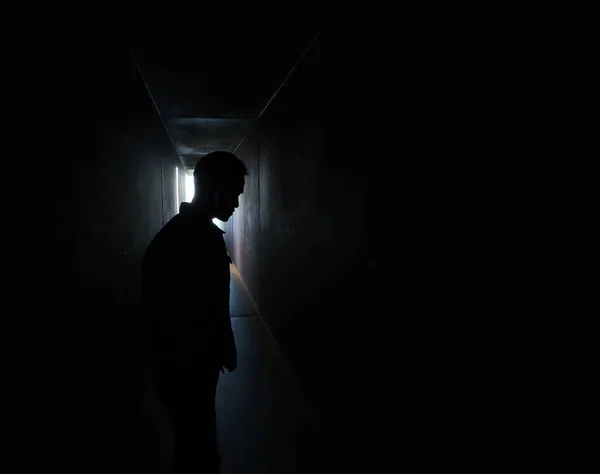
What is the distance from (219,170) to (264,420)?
1.88 metres

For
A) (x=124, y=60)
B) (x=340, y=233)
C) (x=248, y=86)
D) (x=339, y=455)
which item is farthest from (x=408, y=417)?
(x=248, y=86)

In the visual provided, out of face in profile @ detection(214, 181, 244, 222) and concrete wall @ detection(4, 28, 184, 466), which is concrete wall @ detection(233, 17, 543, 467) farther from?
concrete wall @ detection(4, 28, 184, 466)

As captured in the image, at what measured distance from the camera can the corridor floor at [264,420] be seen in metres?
2.19

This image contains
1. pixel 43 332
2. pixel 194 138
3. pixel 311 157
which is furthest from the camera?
pixel 194 138

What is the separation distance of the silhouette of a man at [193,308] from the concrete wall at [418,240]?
643 millimetres

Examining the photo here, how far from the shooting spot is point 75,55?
4.78 ft

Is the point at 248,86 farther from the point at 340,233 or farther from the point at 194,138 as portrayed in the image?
the point at 194,138

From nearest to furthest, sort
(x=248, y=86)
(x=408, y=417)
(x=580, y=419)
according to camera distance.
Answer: (x=580, y=419) → (x=408, y=417) → (x=248, y=86)

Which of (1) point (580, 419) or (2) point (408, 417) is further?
(2) point (408, 417)

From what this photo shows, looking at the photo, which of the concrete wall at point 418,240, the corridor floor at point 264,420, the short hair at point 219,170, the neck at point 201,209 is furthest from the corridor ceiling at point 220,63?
the corridor floor at point 264,420

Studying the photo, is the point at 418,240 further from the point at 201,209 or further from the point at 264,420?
the point at 264,420

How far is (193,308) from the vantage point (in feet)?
4.85

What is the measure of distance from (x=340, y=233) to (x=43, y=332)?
1431 millimetres

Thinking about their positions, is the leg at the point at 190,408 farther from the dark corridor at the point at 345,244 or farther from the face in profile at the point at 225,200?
the face in profile at the point at 225,200
